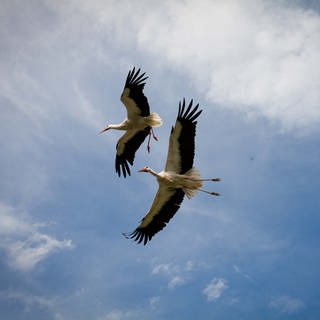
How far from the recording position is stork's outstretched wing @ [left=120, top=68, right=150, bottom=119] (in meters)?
12.6

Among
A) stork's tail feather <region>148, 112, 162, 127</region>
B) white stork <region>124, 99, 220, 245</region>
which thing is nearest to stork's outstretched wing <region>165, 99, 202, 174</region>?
white stork <region>124, 99, 220, 245</region>

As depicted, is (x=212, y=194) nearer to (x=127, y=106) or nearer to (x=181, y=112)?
(x=181, y=112)

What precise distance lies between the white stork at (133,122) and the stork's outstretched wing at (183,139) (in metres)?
2.62

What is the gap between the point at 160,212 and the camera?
11367 millimetres

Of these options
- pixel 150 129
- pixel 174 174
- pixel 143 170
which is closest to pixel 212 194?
pixel 174 174

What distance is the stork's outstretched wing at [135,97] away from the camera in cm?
1264

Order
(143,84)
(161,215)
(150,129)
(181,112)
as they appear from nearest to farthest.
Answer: (181,112)
(161,215)
(143,84)
(150,129)

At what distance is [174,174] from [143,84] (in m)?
3.17

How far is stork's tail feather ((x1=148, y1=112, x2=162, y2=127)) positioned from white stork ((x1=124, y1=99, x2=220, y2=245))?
1689mm

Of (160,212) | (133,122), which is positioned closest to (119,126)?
(133,122)

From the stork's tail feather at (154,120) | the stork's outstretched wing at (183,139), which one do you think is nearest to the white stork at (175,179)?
the stork's outstretched wing at (183,139)

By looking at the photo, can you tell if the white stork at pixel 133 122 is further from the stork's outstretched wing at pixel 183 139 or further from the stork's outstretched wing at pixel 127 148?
the stork's outstretched wing at pixel 183 139

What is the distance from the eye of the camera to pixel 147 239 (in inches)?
450

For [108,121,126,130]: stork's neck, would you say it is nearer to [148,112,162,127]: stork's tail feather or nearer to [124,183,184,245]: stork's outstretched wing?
[148,112,162,127]: stork's tail feather
